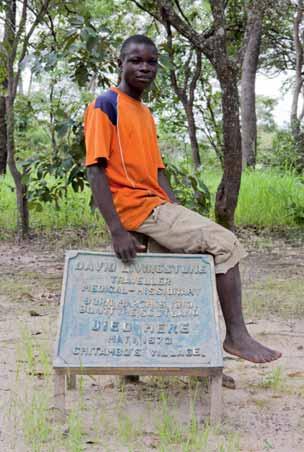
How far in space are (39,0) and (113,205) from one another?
19.1 ft

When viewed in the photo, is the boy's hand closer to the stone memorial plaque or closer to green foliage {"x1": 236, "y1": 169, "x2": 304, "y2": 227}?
the stone memorial plaque

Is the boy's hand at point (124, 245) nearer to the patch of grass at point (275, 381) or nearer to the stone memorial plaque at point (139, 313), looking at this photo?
the stone memorial plaque at point (139, 313)

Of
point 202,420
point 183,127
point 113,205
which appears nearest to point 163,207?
point 113,205

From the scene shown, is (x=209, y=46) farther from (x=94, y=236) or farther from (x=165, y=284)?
(x=165, y=284)

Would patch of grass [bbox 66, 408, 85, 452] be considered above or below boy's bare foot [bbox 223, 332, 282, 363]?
below

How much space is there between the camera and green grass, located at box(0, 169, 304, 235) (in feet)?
29.9

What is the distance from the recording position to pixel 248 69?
13.6 m

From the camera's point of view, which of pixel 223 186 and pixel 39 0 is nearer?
pixel 223 186

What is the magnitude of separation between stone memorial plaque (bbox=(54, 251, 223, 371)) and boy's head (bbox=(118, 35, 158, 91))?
84 cm

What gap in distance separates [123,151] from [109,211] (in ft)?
0.97

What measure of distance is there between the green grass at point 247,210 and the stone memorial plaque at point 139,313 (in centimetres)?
512

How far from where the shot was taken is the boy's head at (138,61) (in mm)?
3555

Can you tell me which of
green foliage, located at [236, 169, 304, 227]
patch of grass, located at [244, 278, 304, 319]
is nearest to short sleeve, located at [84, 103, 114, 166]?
patch of grass, located at [244, 278, 304, 319]

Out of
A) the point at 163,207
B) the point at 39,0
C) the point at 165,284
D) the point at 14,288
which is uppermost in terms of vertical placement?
the point at 39,0
